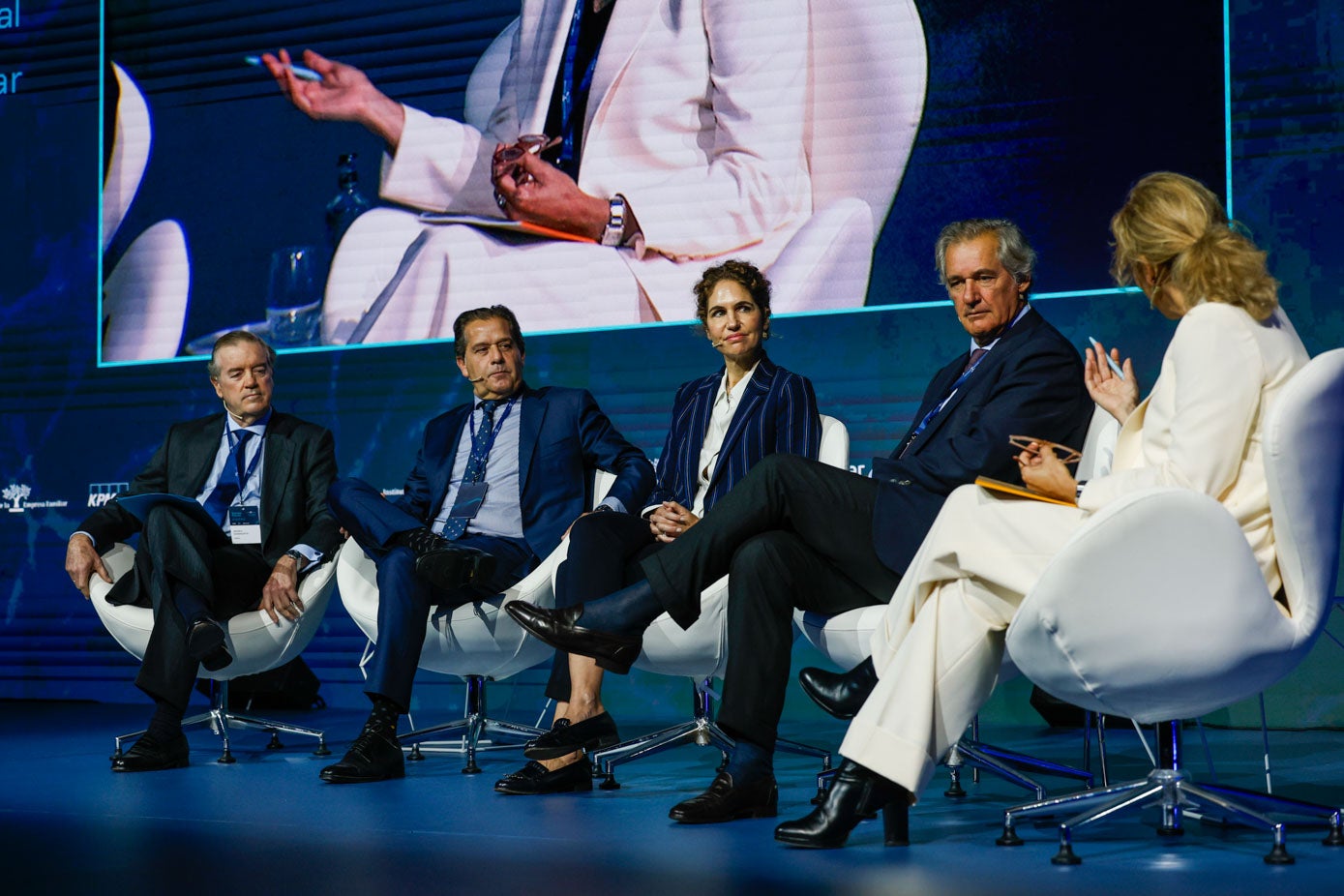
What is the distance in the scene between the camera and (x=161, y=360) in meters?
6.04

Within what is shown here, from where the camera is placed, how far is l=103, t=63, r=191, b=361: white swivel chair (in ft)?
19.9

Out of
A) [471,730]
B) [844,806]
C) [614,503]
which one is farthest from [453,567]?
[844,806]

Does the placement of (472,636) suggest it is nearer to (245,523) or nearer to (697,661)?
(697,661)

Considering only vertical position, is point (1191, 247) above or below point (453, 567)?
above

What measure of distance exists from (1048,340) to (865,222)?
6.10ft

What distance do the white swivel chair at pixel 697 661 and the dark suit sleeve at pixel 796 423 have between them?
0.05m

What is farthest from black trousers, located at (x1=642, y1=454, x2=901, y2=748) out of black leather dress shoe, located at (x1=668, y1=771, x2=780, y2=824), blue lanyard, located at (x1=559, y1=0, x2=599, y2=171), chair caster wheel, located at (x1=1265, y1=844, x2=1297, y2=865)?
blue lanyard, located at (x1=559, y1=0, x2=599, y2=171)

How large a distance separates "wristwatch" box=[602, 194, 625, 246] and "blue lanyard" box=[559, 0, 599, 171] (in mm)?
247

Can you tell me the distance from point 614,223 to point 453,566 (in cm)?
213

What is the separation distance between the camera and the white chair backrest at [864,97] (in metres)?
4.95

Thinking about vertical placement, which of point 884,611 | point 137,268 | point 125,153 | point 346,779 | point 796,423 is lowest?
point 346,779

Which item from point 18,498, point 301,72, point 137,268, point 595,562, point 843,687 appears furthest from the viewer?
point 18,498

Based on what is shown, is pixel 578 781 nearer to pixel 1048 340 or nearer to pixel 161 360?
pixel 1048 340

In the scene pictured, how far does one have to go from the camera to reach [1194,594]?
2254 mm
